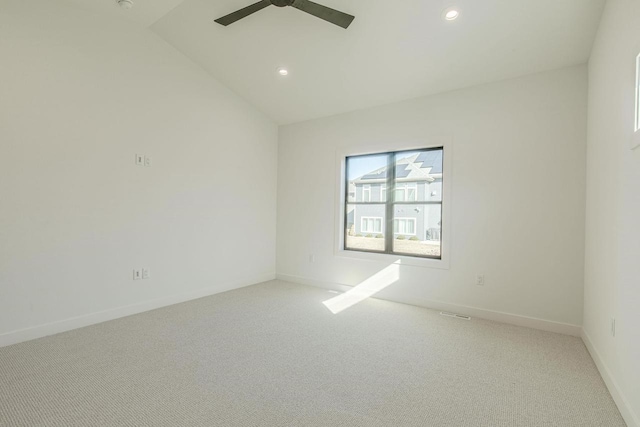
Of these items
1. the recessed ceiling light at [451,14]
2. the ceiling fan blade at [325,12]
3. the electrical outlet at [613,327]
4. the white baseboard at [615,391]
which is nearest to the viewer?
the white baseboard at [615,391]

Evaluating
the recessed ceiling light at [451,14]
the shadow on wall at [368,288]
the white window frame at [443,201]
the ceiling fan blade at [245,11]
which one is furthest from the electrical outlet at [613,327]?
the ceiling fan blade at [245,11]

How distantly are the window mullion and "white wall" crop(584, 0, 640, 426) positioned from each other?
6.58 feet

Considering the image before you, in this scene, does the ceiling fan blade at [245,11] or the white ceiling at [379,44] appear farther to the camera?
the white ceiling at [379,44]

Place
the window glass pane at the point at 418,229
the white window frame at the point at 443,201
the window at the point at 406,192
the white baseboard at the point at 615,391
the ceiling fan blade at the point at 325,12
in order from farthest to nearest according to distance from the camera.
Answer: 1. the window at the point at 406,192
2. the window glass pane at the point at 418,229
3. the white window frame at the point at 443,201
4. the ceiling fan blade at the point at 325,12
5. the white baseboard at the point at 615,391

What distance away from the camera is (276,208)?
5055mm

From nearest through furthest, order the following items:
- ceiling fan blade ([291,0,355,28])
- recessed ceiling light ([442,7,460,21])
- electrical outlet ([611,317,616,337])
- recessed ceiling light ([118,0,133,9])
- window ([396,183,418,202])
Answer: electrical outlet ([611,317,616,337]), ceiling fan blade ([291,0,355,28]), recessed ceiling light ([442,7,460,21]), recessed ceiling light ([118,0,133,9]), window ([396,183,418,202])

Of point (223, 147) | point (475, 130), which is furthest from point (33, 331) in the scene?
point (475, 130)

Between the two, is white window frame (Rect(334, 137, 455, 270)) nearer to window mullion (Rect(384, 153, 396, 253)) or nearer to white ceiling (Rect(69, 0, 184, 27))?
window mullion (Rect(384, 153, 396, 253))

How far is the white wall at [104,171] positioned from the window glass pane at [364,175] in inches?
65.6

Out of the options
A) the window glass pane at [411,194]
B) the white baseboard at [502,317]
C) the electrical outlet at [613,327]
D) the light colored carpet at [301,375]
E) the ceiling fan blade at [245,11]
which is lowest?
the light colored carpet at [301,375]

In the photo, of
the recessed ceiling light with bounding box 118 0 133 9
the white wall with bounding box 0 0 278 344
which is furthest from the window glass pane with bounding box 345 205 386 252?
the recessed ceiling light with bounding box 118 0 133 9

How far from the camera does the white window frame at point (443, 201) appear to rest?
347 centimetres

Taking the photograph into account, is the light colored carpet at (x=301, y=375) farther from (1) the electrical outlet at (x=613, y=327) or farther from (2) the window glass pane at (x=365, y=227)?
(2) the window glass pane at (x=365, y=227)

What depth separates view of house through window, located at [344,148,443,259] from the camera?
3.73 meters
